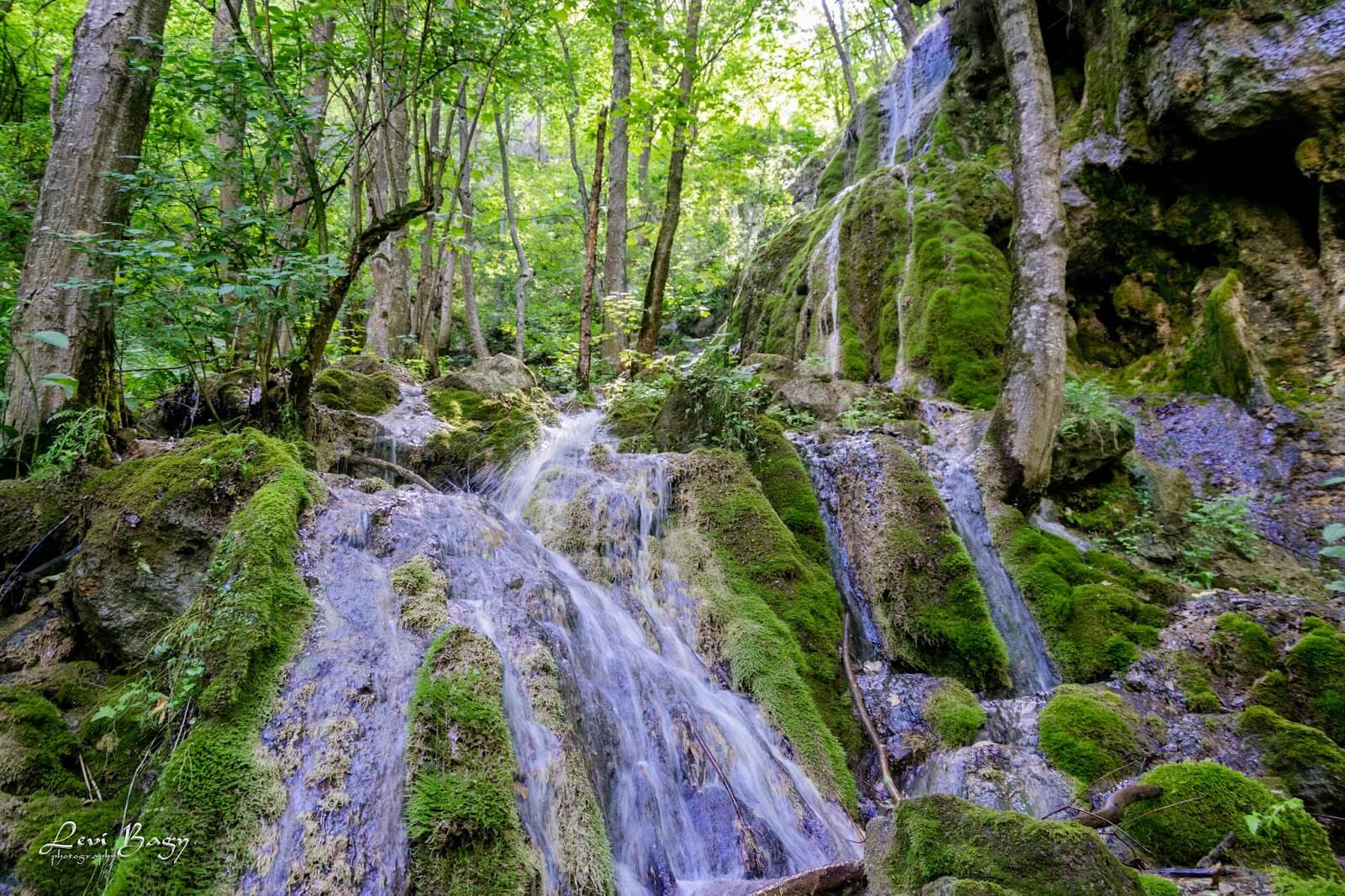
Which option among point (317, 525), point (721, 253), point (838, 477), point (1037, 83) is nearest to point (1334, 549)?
point (838, 477)

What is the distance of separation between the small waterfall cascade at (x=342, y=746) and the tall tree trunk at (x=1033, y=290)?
18.5ft

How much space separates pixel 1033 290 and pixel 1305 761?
443 cm

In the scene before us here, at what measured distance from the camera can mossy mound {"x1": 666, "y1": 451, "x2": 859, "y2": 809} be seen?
12.9 feet

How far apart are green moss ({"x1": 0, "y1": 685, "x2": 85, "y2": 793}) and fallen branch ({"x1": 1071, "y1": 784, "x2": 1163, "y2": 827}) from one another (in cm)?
458

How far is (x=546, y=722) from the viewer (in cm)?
304

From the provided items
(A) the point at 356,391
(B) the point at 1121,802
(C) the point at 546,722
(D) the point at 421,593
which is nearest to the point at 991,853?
(B) the point at 1121,802

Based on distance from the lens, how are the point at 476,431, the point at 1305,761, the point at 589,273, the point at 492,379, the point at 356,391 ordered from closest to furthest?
1. the point at 1305,761
2. the point at 476,431
3. the point at 356,391
4. the point at 492,379
5. the point at 589,273

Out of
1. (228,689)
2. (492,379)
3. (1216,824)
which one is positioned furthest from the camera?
(492,379)

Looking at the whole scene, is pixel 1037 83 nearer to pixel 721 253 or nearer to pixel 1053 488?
pixel 1053 488

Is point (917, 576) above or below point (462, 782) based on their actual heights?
above

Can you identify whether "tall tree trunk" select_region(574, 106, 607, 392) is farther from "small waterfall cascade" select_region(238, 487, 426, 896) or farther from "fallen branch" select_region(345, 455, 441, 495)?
"small waterfall cascade" select_region(238, 487, 426, 896)

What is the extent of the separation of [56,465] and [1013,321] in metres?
7.93

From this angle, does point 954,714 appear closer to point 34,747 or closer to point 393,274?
point 34,747

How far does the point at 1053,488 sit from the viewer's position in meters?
6.44
